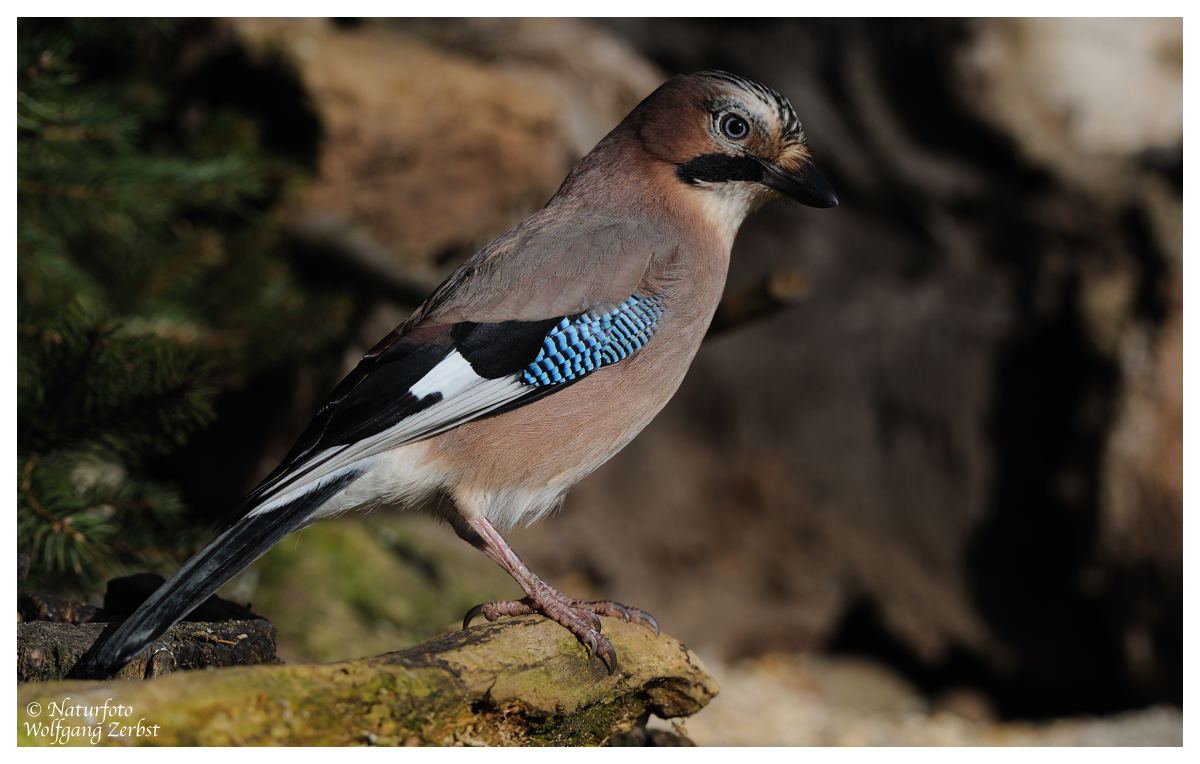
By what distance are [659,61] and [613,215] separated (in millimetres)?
3998

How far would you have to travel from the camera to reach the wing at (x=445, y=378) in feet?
10.9

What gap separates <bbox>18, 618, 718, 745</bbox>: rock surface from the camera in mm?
2531

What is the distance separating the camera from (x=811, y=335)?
7859 millimetres

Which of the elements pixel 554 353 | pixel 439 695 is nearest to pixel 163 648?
pixel 439 695

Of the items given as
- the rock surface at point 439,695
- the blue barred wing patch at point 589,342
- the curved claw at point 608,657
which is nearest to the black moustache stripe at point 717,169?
the blue barred wing patch at point 589,342

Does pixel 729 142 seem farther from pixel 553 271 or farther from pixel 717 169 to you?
pixel 553 271

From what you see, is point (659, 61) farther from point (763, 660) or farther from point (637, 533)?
point (763, 660)

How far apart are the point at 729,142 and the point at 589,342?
94 centimetres

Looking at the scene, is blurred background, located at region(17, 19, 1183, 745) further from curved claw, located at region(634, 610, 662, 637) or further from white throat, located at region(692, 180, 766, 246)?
curved claw, located at region(634, 610, 662, 637)

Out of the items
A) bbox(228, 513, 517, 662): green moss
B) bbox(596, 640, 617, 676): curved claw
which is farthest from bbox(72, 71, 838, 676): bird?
bbox(228, 513, 517, 662): green moss

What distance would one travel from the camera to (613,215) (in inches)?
157

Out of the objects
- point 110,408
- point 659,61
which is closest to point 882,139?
point 659,61

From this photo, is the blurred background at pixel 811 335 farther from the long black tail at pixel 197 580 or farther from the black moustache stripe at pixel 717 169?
the long black tail at pixel 197 580

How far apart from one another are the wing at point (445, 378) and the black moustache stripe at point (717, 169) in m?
0.61
